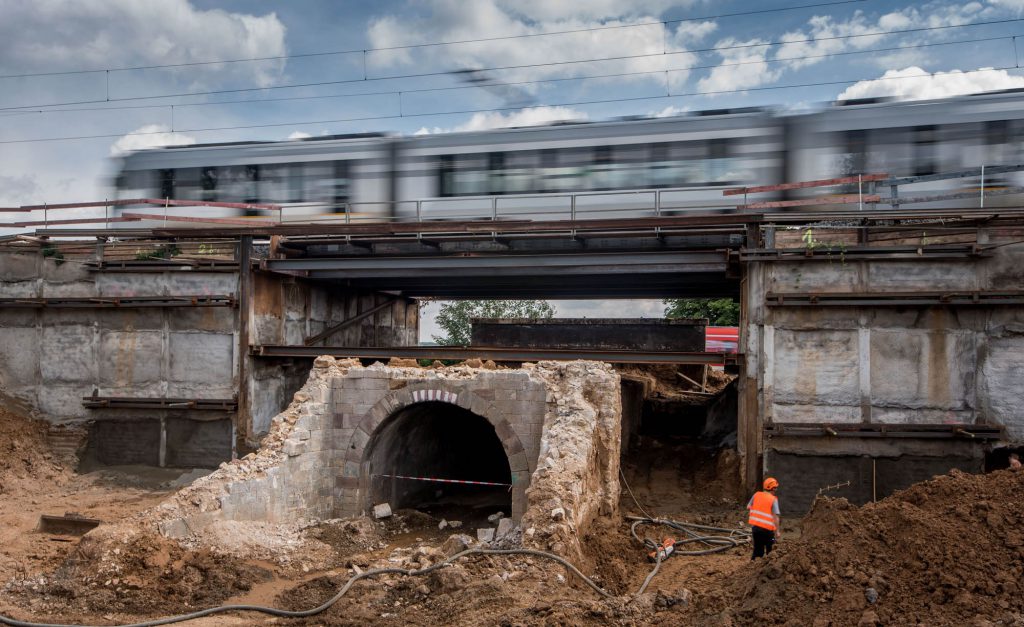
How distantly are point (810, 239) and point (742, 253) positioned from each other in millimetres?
1389

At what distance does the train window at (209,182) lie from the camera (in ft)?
63.6

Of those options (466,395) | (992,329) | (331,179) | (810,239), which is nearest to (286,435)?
(466,395)

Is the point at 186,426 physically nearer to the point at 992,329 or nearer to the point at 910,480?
the point at 910,480

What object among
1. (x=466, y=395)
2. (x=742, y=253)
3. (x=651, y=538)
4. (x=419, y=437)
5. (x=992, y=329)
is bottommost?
(x=651, y=538)

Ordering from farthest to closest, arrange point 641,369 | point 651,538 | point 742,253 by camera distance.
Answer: point 641,369 → point 742,253 → point 651,538

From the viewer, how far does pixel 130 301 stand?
679 inches

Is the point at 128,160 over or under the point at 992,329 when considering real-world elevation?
over

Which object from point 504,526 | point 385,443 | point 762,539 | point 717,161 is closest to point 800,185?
point 717,161

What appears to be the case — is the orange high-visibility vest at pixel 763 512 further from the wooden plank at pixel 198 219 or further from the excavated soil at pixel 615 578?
the wooden plank at pixel 198 219

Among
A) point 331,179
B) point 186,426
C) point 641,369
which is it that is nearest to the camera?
point 186,426

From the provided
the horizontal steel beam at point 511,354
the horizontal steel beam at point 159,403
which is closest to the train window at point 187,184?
the horizontal steel beam at point 511,354

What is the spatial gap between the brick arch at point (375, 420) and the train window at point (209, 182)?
900cm

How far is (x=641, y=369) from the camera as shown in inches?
915

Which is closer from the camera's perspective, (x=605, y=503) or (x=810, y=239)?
(x=605, y=503)
